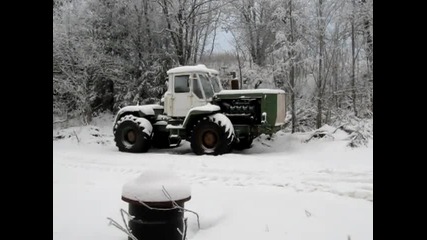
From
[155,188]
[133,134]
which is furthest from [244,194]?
[133,134]

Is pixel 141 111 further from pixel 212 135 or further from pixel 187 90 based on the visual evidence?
pixel 212 135

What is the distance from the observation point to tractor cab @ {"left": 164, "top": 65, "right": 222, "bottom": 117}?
11.1 metres

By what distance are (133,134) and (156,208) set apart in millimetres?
8464

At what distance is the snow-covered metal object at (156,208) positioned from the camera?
11.3 feet

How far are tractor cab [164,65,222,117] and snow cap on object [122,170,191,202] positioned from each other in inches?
290

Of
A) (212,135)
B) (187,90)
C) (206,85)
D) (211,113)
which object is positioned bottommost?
(212,135)

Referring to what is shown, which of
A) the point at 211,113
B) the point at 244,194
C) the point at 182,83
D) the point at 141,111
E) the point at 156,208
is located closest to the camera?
the point at 156,208

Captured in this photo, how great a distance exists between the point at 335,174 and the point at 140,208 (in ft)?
15.8

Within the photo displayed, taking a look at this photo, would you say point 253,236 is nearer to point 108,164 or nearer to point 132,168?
point 132,168

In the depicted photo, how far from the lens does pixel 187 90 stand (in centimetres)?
1115

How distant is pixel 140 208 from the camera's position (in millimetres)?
3506

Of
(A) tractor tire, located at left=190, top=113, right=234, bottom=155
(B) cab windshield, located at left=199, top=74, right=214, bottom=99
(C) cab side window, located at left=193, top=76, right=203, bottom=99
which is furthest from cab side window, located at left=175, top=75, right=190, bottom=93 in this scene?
(A) tractor tire, located at left=190, top=113, right=234, bottom=155

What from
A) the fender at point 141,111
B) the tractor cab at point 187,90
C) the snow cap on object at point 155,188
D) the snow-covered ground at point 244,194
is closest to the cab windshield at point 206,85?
the tractor cab at point 187,90

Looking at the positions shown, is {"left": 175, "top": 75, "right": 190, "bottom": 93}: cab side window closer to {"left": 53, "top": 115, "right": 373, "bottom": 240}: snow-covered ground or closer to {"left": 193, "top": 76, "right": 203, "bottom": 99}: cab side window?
{"left": 193, "top": 76, "right": 203, "bottom": 99}: cab side window
